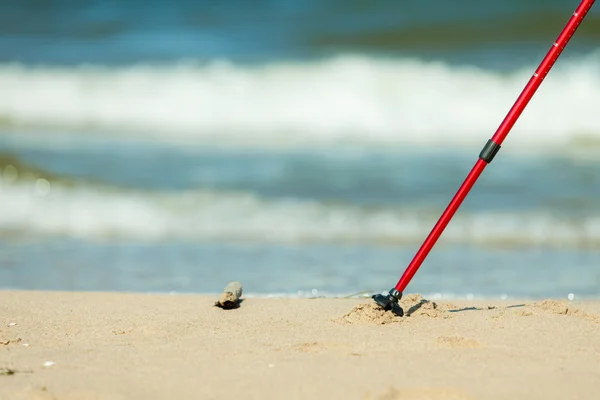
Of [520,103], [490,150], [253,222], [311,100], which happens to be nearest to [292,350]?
[490,150]

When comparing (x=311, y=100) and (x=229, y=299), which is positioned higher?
(x=311, y=100)

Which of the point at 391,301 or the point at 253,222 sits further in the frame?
the point at 253,222

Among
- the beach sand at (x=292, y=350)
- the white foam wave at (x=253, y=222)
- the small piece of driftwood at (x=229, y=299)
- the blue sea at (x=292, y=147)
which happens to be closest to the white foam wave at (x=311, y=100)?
the blue sea at (x=292, y=147)

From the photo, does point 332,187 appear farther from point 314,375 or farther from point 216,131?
point 314,375

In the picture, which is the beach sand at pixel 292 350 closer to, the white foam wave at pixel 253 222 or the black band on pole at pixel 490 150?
the black band on pole at pixel 490 150

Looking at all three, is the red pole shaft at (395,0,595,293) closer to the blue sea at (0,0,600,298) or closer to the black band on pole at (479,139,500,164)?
the black band on pole at (479,139,500,164)

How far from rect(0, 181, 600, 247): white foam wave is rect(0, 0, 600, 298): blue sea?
29 millimetres

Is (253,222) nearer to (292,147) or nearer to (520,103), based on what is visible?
(292,147)

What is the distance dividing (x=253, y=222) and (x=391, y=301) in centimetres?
338

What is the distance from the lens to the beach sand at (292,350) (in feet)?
8.74

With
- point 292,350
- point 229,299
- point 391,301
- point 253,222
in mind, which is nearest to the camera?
point 292,350

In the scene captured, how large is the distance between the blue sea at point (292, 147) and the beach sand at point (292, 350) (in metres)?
0.97

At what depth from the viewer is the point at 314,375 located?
279 cm

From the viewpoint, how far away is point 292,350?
3.12m
